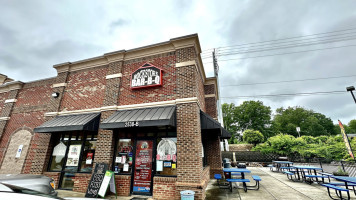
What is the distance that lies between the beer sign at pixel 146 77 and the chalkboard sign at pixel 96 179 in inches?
162

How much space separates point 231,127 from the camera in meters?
45.8

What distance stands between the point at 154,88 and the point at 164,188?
4646mm

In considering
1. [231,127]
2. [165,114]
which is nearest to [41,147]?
[165,114]

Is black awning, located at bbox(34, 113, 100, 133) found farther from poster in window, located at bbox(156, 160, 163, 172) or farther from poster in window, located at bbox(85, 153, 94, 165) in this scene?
poster in window, located at bbox(156, 160, 163, 172)

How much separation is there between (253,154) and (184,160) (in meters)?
16.8

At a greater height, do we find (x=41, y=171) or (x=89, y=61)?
(x=89, y=61)

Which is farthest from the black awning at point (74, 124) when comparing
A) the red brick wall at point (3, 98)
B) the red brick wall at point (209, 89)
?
the red brick wall at point (3, 98)

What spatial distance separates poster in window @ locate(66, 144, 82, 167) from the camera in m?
8.16

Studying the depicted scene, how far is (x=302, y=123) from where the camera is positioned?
156 ft

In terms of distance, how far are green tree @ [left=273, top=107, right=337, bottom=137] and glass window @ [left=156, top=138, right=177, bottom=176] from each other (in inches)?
1951

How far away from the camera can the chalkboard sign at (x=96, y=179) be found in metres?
6.61

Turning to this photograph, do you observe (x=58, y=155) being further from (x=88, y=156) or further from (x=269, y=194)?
(x=269, y=194)

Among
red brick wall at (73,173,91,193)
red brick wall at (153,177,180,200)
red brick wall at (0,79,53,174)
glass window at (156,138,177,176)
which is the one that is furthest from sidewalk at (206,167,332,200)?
red brick wall at (0,79,53,174)

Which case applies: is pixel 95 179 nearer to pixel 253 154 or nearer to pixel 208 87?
pixel 208 87
